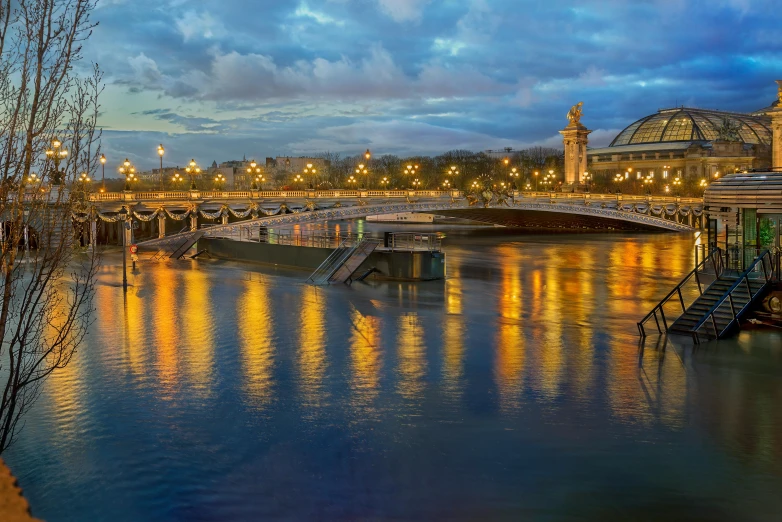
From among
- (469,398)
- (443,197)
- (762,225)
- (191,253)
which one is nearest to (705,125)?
(443,197)

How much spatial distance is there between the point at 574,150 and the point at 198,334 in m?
92.6

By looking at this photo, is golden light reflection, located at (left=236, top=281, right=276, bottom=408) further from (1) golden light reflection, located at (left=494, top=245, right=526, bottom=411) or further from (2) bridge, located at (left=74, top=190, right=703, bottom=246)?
(2) bridge, located at (left=74, top=190, right=703, bottom=246)

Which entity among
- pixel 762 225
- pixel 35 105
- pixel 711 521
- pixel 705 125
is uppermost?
pixel 705 125

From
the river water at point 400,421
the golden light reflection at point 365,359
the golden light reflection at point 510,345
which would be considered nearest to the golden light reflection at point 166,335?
the river water at point 400,421

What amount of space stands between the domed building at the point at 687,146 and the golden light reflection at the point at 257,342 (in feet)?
317

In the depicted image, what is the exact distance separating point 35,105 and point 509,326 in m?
17.7

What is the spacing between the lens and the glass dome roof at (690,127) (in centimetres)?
13475

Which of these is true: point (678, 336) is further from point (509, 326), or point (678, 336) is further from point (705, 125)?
point (705, 125)

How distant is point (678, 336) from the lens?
21.7 metres

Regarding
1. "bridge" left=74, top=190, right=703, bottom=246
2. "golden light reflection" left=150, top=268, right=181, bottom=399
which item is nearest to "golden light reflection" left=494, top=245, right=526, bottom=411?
"golden light reflection" left=150, top=268, right=181, bottom=399

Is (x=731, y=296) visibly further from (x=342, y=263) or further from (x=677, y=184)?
(x=677, y=184)

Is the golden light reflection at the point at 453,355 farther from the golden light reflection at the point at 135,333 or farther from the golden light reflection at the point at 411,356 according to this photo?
the golden light reflection at the point at 135,333

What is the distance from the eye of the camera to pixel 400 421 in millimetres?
14352

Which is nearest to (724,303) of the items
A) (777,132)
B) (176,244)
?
(176,244)
